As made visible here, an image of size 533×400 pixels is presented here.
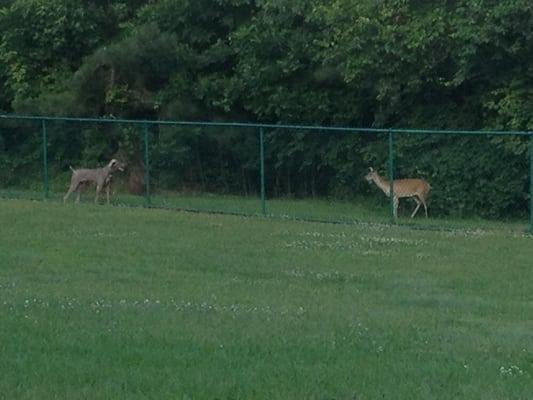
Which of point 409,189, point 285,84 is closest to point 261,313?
point 409,189

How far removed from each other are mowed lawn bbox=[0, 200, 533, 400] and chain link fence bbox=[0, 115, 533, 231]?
3679 millimetres

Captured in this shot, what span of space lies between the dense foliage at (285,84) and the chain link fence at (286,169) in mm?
49

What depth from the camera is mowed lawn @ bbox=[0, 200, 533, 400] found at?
9.62m

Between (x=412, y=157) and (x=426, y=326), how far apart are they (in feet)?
53.2

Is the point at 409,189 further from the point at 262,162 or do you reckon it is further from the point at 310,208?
the point at 262,162

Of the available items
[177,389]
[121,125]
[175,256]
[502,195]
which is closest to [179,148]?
[121,125]

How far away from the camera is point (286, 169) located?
96.5ft

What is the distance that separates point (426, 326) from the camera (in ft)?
41.2

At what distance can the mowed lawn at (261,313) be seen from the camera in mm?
9617

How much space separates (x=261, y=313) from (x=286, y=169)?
16.4 metres

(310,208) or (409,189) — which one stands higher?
(409,189)

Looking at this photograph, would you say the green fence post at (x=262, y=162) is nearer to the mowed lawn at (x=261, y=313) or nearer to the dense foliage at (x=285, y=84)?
the dense foliage at (x=285, y=84)

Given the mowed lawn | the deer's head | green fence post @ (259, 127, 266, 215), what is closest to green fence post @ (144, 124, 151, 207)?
green fence post @ (259, 127, 266, 215)

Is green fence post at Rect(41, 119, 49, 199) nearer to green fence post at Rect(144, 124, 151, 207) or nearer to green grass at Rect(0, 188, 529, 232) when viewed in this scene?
green grass at Rect(0, 188, 529, 232)
